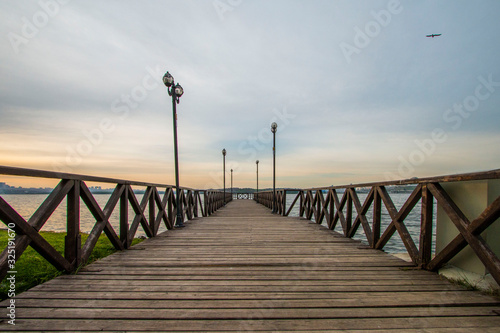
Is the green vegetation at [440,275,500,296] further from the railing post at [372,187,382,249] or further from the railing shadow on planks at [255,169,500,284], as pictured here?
the railing post at [372,187,382,249]

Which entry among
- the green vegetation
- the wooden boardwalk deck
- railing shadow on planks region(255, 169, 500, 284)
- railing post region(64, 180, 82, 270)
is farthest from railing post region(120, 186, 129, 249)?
the green vegetation

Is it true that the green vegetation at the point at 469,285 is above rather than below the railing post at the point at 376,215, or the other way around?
below

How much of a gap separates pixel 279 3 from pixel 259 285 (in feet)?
27.3

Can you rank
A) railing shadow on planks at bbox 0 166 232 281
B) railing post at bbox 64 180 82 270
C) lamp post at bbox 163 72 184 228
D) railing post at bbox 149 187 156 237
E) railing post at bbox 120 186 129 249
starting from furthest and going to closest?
lamp post at bbox 163 72 184 228
railing post at bbox 149 187 156 237
railing post at bbox 120 186 129 249
railing post at bbox 64 180 82 270
railing shadow on planks at bbox 0 166 232 281

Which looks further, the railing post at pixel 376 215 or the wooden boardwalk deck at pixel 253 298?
the railing post at pixel 376 215

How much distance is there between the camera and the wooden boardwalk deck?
1.61 meters

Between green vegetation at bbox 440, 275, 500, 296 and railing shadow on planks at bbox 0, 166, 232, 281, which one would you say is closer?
railing shadow on planks at bbox 0, 166, 232, 281

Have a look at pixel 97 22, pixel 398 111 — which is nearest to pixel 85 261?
pixel 97 22

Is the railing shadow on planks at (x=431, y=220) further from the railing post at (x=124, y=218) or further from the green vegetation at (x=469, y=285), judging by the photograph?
the railing post at (x=124, y=218)

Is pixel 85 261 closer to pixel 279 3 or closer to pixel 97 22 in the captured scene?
pixel 97 22

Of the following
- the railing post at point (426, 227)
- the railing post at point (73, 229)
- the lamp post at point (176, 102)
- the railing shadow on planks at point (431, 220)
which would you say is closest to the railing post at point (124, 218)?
the railing post at point (73, 229)

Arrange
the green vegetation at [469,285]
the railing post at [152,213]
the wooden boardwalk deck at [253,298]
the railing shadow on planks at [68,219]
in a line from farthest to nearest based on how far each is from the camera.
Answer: the railing post at [152,213], the green vegetation at [469,285], the railing shadow on planks at [68,219], the wooden boardwalk deck at [253,298]

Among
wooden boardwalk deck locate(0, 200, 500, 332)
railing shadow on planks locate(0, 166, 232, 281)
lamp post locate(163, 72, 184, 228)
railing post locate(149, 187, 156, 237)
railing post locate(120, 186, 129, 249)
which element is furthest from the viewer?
lamp post locate(163, 72, 184, 228)

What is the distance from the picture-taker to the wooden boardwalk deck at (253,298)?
63.3 inches
